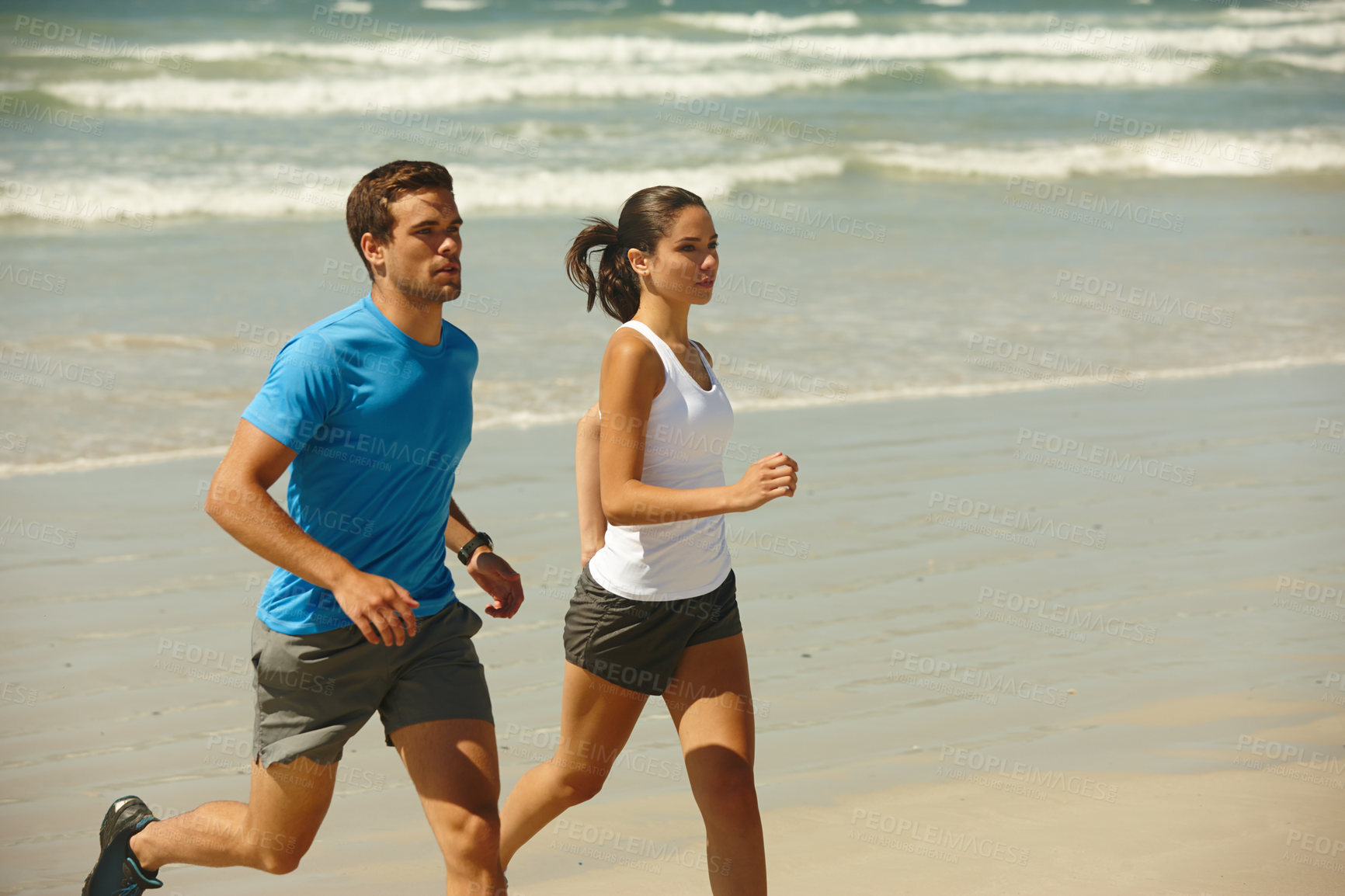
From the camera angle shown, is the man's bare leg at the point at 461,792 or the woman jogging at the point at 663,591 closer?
the man's bare leg at the point at 461,792

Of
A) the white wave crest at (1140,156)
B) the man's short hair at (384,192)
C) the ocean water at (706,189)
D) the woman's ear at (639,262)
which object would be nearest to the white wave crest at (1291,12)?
the ocean water at (706,189)

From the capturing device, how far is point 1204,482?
7.44 m

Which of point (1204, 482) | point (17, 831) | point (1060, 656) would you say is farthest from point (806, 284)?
point (17, 831)

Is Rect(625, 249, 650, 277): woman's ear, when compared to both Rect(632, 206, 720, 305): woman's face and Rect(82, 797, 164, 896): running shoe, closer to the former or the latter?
Rect(632, 206, 720, 305): woman's face

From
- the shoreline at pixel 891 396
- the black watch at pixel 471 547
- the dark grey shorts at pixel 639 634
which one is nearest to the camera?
the dark grey shorts at pixel 639 634

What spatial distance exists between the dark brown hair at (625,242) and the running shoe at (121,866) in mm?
1786

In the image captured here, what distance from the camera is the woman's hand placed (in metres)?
2.88

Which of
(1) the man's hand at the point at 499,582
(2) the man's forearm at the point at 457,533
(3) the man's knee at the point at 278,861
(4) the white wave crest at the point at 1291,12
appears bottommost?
(3) the man's knee at the point at 278,861

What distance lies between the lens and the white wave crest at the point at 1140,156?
21.1m

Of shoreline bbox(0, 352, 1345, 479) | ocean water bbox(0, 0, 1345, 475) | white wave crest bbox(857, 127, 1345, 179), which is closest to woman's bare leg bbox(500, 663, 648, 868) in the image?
shoreline bbox(0, 352, 1345, 479)

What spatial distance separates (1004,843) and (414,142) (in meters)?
19.8

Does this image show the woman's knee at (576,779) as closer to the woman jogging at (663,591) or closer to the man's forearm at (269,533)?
the woman jogging at (663,591)

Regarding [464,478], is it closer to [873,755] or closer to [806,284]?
[873,755]

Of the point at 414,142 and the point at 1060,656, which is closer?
the point at 1060,656
